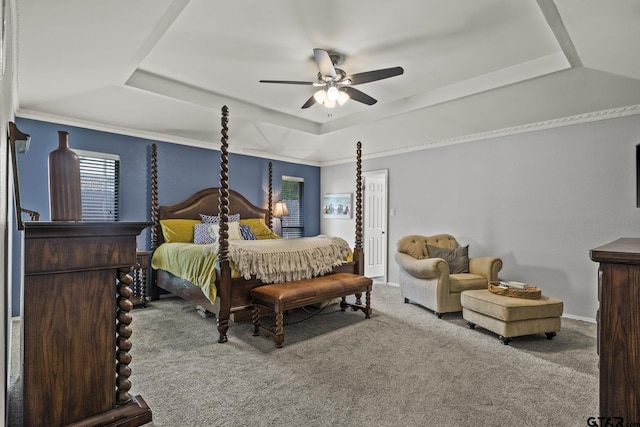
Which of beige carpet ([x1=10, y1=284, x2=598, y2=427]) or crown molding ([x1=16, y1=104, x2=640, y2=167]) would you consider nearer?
beige carpet ([x1=10, y1=284, x2=598, y2=427])

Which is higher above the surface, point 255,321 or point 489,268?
point 489,268

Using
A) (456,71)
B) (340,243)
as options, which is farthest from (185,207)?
(456,71)

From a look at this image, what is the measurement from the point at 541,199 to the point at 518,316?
1830 millimetres

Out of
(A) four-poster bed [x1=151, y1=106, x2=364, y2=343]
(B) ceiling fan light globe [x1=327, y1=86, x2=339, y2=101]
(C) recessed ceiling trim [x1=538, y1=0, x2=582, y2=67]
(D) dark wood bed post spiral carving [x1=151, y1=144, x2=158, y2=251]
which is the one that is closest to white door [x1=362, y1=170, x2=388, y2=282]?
(A) four-poster bed [x1=151, y1=106, x2=364, y2=343]

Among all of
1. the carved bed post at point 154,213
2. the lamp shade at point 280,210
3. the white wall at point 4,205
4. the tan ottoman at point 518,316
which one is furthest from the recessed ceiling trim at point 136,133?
the tan ottoman at point 518,316

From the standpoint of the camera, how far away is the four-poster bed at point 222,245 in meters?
3.21

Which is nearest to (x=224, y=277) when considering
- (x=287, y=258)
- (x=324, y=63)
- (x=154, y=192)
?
(x=287, y=258)

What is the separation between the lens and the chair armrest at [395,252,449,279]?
12.7ft

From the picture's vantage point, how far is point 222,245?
3.22 meters

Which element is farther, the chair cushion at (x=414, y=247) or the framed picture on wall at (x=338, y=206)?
the framed picture on wall at (x=338, y=206)

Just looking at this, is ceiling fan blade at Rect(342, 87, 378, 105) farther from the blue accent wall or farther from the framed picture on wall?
the framed picture on wall

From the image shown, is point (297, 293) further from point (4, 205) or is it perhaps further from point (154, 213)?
point (154, 213)

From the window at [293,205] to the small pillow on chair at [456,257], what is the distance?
10.3 ft

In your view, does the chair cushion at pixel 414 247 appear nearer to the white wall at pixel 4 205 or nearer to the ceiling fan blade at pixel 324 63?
the ceiling fan blade at pixel 324 63
